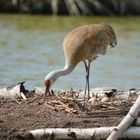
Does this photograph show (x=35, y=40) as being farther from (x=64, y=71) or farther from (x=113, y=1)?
(x=64, y=71)

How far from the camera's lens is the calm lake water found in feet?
52.2

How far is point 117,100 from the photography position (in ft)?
35.6

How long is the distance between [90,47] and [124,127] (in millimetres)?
1990

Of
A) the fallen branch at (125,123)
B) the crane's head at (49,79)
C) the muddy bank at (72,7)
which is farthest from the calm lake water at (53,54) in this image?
the fallen branch at (125,123)

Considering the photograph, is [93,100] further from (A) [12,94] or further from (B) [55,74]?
(A) [12,94]

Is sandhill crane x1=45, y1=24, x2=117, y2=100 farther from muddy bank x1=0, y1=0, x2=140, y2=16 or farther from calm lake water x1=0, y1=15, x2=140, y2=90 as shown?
muddy bank x1=0, y1=0, x2=140, y2=16

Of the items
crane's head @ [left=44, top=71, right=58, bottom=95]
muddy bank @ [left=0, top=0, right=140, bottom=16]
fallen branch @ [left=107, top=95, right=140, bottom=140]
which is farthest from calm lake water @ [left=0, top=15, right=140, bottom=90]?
fallen branch @ [left=107, top=95, right=140, bottom=140]

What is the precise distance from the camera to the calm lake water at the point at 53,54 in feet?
52.2

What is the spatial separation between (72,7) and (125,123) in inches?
746

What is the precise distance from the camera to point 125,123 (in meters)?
9.23

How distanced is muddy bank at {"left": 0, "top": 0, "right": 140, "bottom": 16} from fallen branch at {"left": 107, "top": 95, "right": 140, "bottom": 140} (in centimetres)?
1855

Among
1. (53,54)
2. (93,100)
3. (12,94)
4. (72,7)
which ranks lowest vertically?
(72,7)

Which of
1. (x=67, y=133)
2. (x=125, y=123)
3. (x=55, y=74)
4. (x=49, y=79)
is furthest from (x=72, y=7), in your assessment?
(x=67, y=133)

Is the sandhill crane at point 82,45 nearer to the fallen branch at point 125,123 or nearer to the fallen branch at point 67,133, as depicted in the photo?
the fallen branch at point 67,133
